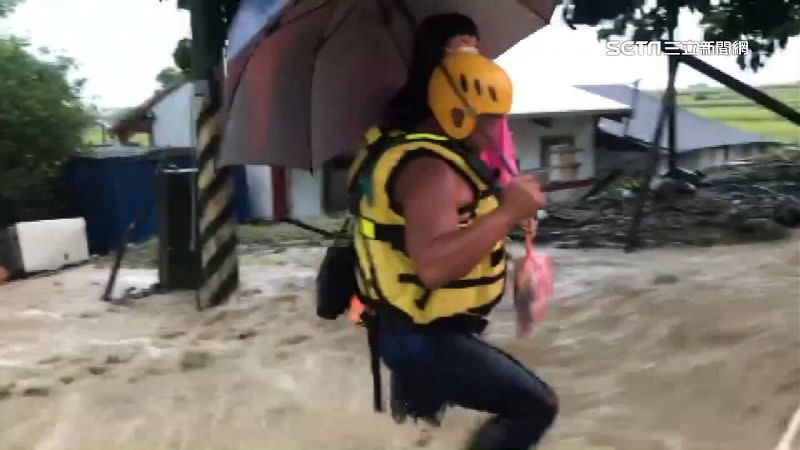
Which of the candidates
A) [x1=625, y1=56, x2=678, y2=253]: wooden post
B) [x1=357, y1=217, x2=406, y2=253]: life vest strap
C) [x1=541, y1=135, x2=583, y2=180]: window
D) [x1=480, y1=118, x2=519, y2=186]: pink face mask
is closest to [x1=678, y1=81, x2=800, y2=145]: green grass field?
[x1=625, y1=56, x2=678, y2=253]: wooden post

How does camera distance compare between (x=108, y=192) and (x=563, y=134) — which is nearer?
(x=108, y=192)

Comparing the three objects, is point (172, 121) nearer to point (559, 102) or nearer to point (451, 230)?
point (559, 102)

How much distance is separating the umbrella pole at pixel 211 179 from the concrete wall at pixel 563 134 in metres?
2.31

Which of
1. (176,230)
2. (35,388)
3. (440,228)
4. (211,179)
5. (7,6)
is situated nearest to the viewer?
(440,228)

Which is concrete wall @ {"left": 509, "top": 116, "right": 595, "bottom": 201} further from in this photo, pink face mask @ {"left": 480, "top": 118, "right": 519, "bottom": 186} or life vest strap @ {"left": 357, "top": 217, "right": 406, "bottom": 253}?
life vest strap @ {"left": 357, "top": 217, "right": 406, "bottom": 253}

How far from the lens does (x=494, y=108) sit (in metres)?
1.86

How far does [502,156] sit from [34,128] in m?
8.66

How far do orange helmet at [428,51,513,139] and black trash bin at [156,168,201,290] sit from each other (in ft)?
16.1

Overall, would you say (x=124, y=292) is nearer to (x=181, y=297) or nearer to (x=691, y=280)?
(x=181, y=297)

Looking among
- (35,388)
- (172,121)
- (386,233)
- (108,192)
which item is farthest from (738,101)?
(172,121)

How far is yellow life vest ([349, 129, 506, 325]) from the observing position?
5.94ft

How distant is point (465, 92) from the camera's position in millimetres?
1844

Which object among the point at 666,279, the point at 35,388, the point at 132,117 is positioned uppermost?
the point at 132,117

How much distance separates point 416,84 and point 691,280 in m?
3.89
